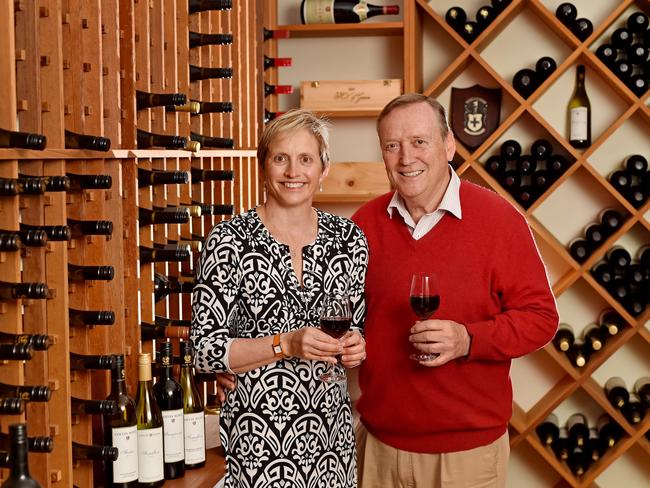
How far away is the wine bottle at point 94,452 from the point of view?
5.29 feet

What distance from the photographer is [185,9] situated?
91.8 inches

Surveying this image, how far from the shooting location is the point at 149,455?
1.78 m

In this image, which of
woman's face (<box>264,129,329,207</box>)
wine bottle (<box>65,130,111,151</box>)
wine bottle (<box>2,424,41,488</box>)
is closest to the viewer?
wine bottle (<box>2,424,41,488</box>)

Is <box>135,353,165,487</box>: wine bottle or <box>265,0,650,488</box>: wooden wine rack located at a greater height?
<box>265,0,650,488</box>: wooden wine rack

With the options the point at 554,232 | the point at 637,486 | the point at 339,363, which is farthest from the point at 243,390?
the point at 637,486

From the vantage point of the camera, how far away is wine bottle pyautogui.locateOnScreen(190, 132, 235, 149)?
8.09 feet

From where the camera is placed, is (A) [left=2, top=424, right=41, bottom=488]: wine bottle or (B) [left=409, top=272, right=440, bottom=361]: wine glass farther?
(B) [left=409, top=272, right=440, bottom=361]: wine glass

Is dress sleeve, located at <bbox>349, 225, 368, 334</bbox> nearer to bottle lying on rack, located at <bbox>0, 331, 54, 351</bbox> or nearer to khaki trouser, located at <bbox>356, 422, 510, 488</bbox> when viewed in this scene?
khaki trouser, located at <bbox>356, 422, 510, 488</bbox>

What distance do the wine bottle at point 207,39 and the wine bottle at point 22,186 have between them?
1.12m

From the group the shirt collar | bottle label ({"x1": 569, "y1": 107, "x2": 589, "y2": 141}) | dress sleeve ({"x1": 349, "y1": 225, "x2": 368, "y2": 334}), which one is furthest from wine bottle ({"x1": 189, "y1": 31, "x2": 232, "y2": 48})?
bottle label ({"x1": 569, "y1": 107, "x2": 589, "y2": 141})

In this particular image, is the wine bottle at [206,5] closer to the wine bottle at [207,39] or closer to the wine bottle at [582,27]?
the wine bottle at [207,39]

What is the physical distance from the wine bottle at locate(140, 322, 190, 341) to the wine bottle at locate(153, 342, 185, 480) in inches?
3.7

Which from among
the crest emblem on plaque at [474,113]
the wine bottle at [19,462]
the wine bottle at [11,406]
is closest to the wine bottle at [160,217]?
the wine bottle at [11,406]

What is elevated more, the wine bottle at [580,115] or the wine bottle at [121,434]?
the wine bottle at [580,115]
